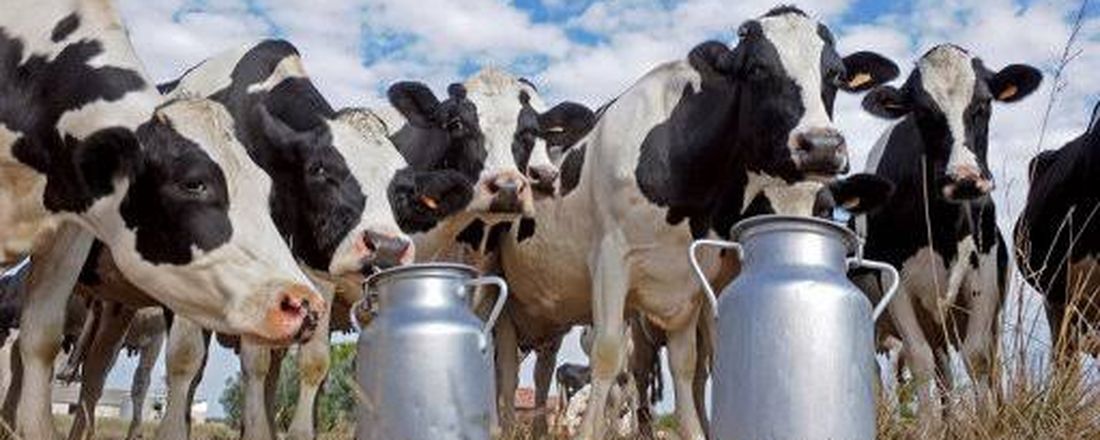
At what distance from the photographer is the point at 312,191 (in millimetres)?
7352

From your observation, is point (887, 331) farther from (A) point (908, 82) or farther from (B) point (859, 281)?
(A) point (908, 82)

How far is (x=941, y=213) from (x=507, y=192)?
2597 mm

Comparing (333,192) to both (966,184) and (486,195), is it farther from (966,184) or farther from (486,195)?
(966,184)

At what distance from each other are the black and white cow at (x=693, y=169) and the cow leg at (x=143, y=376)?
15.1ft

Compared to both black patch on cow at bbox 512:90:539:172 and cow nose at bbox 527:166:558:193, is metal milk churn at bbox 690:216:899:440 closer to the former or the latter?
cow nose at bbox 527:166:558:193

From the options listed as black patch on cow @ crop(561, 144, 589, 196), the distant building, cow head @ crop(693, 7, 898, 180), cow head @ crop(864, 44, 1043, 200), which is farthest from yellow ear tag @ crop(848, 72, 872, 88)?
the distant building

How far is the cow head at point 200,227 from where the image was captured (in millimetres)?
4984

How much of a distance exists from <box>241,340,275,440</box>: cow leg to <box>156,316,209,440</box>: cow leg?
11.7 inches

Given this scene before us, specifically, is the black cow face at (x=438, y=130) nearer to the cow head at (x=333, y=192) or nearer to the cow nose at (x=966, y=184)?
the cow head at (x=333, y=192)

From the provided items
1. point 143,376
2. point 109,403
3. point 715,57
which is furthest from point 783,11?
point 109,403

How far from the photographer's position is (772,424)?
3863 mm

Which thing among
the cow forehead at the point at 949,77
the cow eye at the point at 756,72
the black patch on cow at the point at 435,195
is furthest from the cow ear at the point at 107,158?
the cow forehead at the point at 949,77

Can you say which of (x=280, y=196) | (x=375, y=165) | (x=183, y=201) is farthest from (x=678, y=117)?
(x=183, y=201)

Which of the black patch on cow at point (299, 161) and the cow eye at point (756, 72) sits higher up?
the cow eye at point (756, 72)
